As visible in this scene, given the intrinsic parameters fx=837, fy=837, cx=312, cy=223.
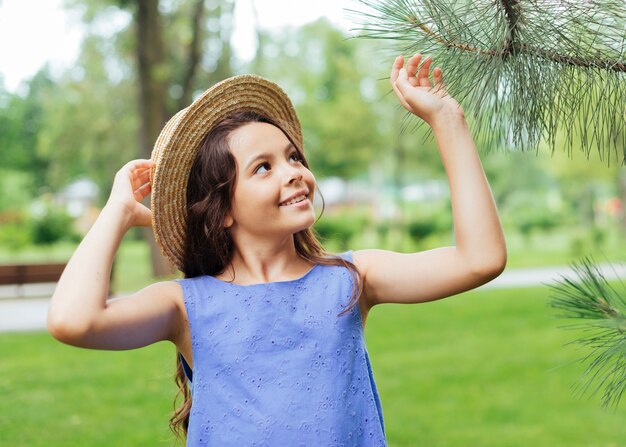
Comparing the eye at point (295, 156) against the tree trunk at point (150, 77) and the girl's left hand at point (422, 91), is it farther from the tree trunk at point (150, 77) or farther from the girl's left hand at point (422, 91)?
the tree trunk at point (150, 77)

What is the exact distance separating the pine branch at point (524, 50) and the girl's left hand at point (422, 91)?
5 centimetres

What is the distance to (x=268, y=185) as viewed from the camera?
1.67m

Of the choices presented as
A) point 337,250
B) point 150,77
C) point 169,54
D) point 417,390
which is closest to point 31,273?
point 150,77

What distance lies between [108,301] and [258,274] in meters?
0.33

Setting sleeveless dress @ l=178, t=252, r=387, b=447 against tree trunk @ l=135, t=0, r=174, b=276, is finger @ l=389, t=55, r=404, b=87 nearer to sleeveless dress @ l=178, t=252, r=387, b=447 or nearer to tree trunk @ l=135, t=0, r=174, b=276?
sleeveless dress @ l=178, t=252, r=387, b=447

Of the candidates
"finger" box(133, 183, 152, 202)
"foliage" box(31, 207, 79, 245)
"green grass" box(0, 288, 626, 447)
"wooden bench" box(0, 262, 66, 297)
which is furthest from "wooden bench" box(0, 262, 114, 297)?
"finger" box(133, 183, 152, 202)

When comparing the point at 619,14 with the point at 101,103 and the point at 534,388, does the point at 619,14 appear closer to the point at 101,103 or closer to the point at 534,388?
the point at 534,388

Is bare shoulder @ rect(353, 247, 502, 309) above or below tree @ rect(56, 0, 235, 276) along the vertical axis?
above

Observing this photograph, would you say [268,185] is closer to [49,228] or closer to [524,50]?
[524,50]

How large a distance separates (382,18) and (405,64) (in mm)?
96

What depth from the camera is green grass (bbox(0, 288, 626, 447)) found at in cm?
468

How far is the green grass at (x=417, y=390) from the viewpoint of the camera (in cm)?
468

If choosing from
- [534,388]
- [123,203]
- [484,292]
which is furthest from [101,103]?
[123,203]

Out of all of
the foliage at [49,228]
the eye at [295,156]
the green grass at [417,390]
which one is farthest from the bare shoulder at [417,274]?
the foliage at [49,228]
